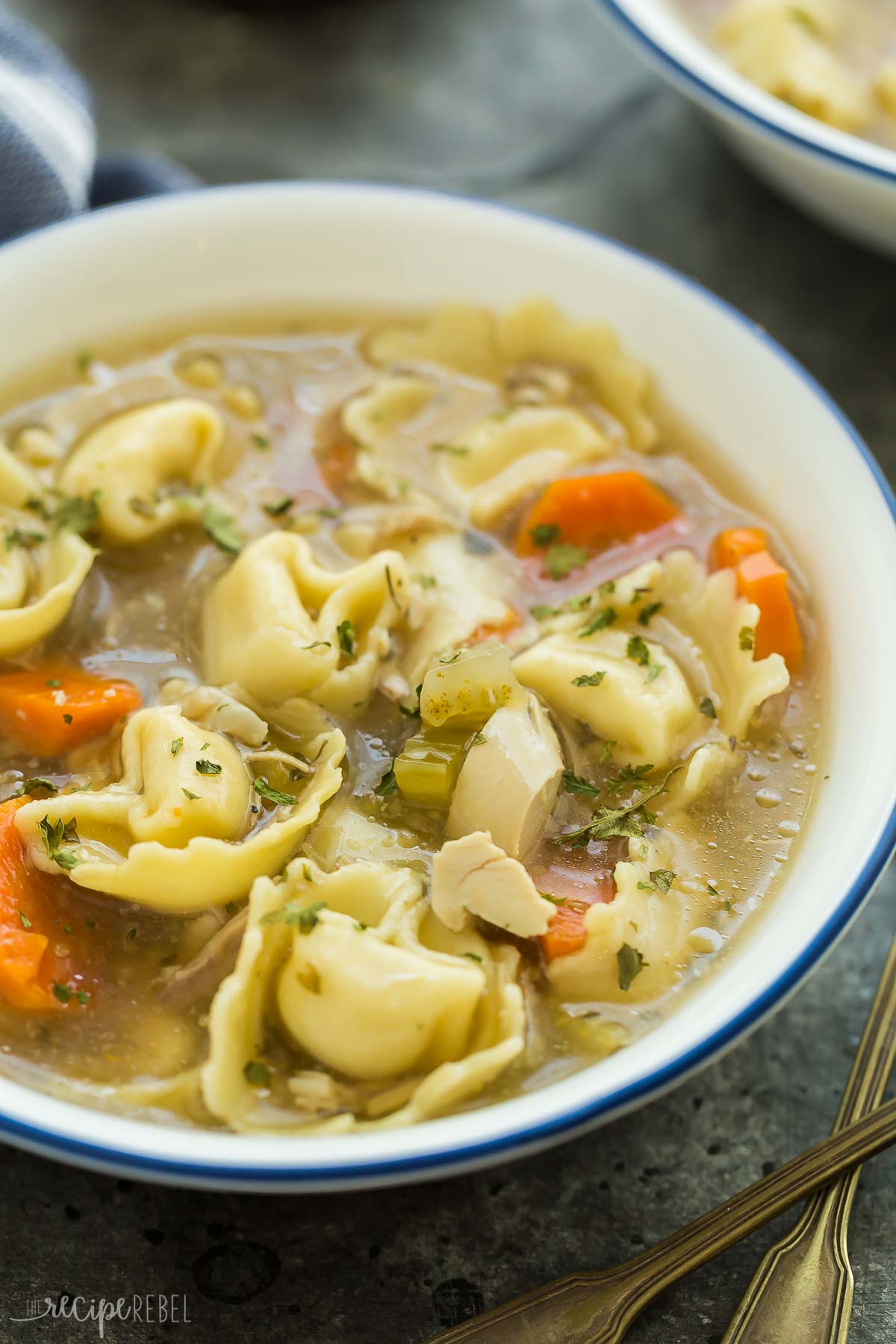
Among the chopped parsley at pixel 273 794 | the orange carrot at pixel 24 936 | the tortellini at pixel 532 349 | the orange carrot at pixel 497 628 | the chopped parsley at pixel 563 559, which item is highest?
the tortellini at pixel 532 349

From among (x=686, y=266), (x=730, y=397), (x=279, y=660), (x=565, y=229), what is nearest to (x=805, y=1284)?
(x=279, y=660)

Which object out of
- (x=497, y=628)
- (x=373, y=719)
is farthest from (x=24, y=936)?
(x=497, y=628)

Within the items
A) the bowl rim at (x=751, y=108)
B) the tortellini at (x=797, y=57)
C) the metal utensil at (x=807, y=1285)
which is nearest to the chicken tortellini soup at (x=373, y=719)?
the metal utensil at (x=807, y=1285)

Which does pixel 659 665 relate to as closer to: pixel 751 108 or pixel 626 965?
pixel 626 965

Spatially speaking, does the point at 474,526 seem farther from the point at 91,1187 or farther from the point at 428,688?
the point at 91,1187

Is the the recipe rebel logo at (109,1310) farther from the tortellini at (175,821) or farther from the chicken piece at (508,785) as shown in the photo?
the chicken piece at (508,785)

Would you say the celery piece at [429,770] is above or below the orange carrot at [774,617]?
below
